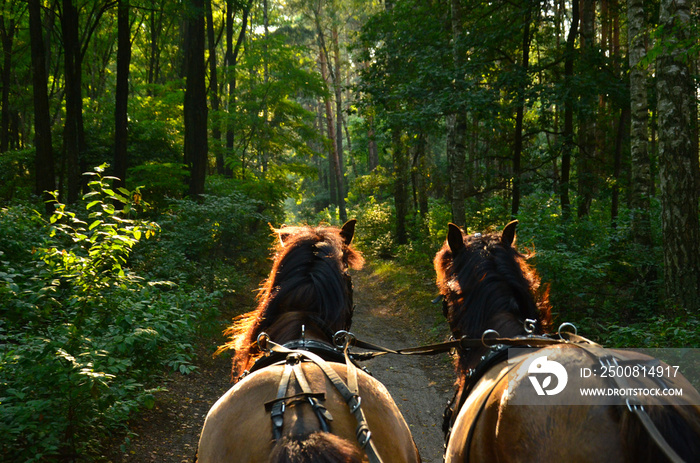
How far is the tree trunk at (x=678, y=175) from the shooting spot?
17.5ft

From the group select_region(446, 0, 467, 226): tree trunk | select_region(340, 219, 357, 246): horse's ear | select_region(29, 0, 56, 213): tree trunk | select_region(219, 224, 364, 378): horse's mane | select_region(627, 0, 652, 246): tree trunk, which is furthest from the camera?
select_region(446, 0, 467, 226): tree trunk

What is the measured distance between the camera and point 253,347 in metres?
2.78

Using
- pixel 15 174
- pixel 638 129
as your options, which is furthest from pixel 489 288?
pixel 15 174

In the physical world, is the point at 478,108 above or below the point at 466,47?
below

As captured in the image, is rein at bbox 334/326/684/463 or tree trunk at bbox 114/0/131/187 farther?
tree trunk at bbox 114/0/131/187

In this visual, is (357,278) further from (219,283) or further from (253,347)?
(253,347)

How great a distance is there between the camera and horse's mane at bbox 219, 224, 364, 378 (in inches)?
108

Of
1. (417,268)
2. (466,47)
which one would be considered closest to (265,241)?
(417,268)

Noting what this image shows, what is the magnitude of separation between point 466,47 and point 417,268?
639cm

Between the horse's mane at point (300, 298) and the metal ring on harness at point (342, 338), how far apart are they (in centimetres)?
7

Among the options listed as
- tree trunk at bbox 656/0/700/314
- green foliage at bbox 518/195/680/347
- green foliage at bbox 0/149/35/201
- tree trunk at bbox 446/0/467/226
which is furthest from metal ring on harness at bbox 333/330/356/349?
green foliage at bbox 0/149/35/201

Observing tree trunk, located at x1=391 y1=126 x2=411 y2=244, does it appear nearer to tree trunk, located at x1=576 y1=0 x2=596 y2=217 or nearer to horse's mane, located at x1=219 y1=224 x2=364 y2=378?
tree trunk, located at x1=576 y1=0 x2=596 y2=217

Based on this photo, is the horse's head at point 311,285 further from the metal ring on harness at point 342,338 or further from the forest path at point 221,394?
the forest path at point 221,394

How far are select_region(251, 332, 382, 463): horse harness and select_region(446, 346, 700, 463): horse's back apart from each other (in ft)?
1.97
